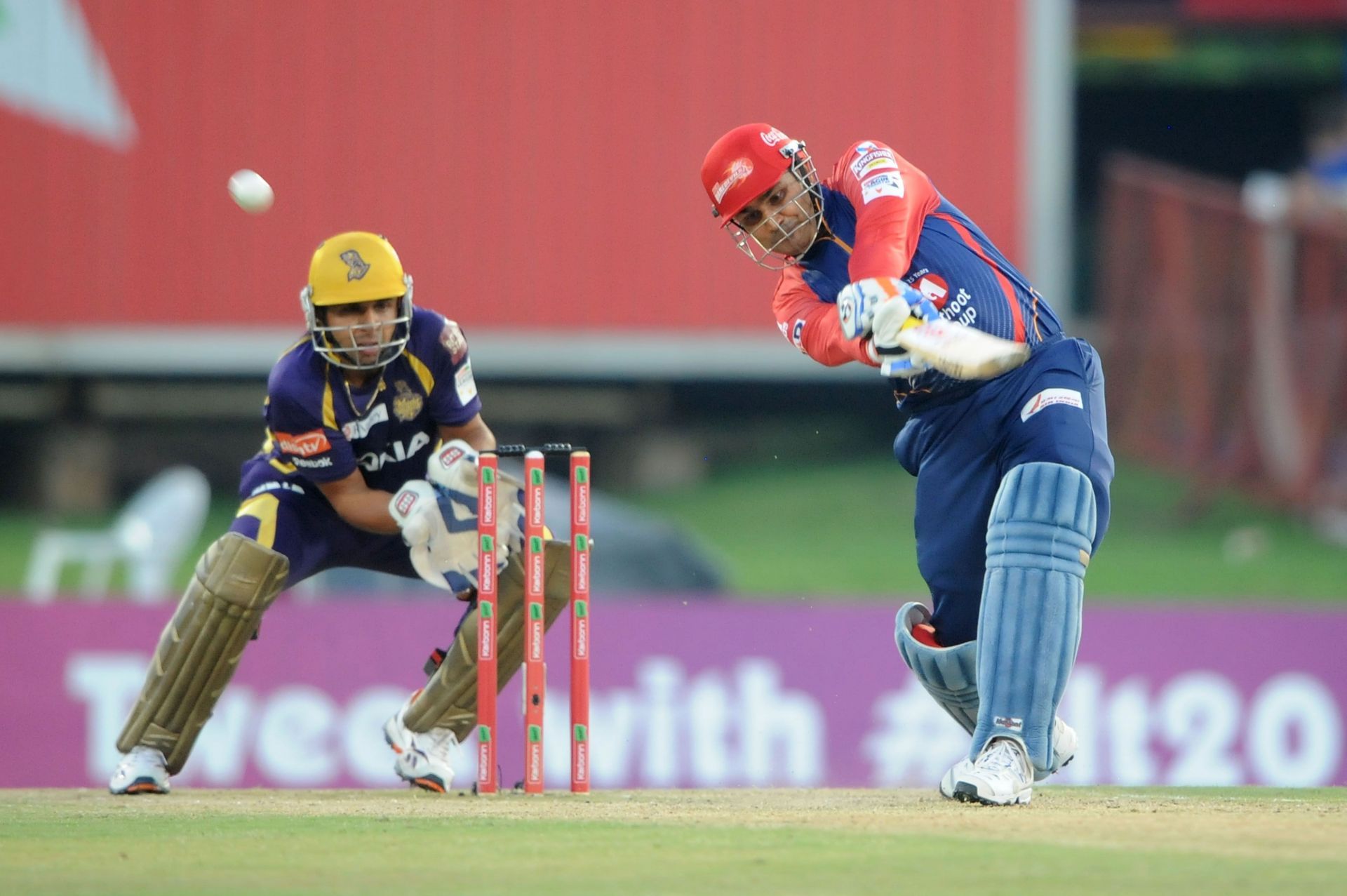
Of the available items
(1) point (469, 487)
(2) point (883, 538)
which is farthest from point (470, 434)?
(2) point (883, 538)

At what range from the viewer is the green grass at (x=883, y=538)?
38.1 feet

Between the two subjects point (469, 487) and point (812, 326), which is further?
point (469, 487)

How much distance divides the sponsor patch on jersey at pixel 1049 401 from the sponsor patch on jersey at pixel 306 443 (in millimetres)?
1884

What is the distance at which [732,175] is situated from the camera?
16.0 ft

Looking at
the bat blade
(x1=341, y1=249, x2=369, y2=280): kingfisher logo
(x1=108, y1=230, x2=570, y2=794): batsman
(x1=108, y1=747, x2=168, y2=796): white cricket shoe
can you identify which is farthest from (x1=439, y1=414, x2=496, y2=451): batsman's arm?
the bat blade

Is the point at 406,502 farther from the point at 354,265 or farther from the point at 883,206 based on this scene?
the point at 883,206

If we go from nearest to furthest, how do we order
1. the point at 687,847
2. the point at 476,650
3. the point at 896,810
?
the point at 687,847 → the point at 896,810 → the point at 476,650

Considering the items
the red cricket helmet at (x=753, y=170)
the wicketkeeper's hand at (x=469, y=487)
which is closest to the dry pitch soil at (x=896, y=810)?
the wicketkeeper's hand at (x=469, y=487)

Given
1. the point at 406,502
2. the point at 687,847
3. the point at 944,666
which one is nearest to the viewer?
the point at 687,847

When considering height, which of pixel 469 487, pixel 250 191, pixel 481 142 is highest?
pixel 481 142

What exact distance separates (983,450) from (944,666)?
569 mm

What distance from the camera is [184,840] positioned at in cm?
423

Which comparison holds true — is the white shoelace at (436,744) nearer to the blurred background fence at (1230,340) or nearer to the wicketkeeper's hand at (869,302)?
the wicketkeeper's hand at (869,302)

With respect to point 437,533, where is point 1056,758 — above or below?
below
